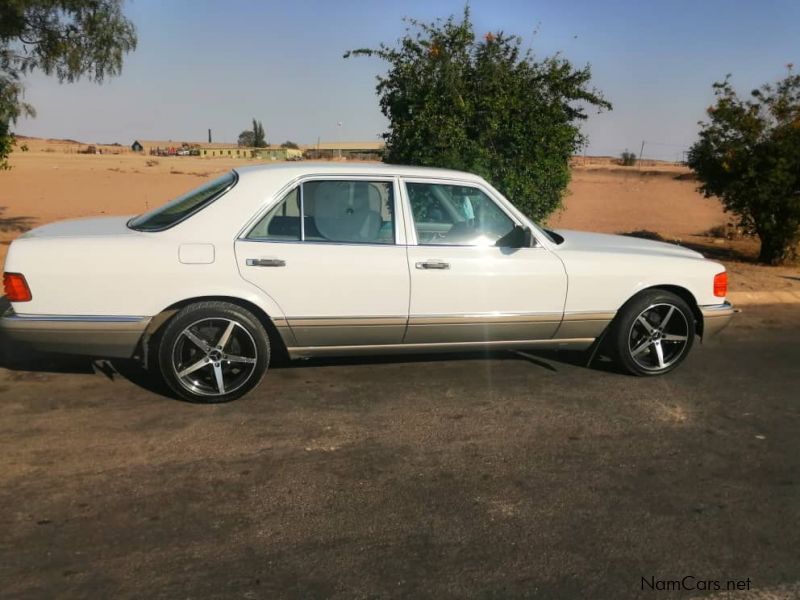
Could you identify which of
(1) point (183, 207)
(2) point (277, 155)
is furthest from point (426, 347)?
(2) point (277, 155)

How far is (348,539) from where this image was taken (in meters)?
3.02

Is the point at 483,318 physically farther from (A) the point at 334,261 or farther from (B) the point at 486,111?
(B) the point at 486,111

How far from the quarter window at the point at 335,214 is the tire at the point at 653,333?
190 cm

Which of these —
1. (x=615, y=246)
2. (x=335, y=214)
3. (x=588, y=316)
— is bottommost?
(x=588, y=316)

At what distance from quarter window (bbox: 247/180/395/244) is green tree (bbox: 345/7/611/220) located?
4135mm

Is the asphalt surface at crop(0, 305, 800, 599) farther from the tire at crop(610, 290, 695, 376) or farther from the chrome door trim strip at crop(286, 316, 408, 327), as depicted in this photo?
the chrome door trim strip at crop(286, 316, 408, 327)

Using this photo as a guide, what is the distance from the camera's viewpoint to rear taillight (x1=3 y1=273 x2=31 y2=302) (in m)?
4.14

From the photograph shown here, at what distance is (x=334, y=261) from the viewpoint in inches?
179

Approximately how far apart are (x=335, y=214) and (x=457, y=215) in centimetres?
90

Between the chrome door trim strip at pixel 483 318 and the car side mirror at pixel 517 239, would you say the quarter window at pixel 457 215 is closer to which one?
the car side mirror at pixel 517 239

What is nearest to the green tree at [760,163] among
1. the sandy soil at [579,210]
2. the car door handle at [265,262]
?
the sandy soil at [579,210]

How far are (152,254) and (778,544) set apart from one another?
370cm

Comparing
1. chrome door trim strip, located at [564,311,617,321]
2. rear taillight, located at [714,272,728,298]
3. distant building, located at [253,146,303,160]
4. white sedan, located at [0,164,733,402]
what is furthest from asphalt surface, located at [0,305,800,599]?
distant building, located at [253,146,303,160]

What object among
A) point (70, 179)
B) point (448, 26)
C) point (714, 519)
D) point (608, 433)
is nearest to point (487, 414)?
point (608, 433)
